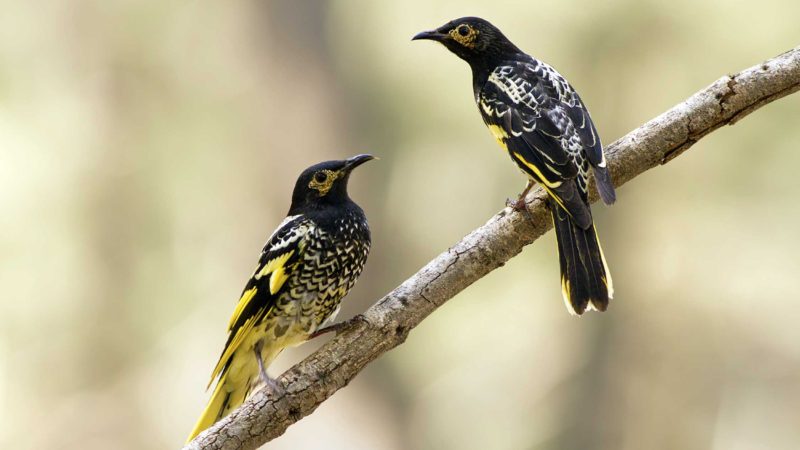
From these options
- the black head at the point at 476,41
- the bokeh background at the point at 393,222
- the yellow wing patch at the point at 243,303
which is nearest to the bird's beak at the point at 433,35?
the black head at the point at 476,41

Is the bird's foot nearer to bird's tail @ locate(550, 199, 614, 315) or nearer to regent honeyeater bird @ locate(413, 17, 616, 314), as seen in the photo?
regent honeyeater bird @ locate(413, 17, 616, 314)

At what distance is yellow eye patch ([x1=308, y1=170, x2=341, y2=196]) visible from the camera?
419cm

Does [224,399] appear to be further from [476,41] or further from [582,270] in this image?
[476,41]

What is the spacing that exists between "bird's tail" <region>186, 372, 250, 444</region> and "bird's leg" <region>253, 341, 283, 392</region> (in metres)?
0.16

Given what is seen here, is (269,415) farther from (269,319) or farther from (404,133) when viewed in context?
(404,133)

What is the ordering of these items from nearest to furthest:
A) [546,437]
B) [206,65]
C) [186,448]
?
1. [186,448]
2. [546,437]
3. [206,65]

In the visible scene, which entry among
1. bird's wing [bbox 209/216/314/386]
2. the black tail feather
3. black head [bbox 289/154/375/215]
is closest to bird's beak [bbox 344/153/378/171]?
black head [bbox 289/154/375/215]

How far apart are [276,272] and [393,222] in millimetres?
4897

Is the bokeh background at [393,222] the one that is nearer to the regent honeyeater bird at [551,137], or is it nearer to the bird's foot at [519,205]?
the regent honeyeater bird at [551,137]

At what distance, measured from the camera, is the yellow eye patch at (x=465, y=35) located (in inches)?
182

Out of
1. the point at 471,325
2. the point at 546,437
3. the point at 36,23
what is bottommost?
the point at 546,437

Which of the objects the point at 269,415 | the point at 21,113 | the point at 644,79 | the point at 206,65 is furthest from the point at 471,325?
the point at 269,415

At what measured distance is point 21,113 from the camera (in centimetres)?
959

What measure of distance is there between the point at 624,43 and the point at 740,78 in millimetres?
5060
